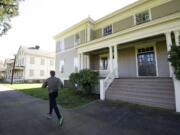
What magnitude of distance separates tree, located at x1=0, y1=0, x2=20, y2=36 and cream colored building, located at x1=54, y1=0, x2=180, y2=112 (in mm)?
6537

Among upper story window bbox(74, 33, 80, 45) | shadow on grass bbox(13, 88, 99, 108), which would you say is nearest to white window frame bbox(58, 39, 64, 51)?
upper story window bbox(74, 33, 80, 45)

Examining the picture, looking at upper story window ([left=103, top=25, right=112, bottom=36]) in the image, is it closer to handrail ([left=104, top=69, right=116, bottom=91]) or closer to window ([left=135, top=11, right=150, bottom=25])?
window ([left=135, top=11, right=150, bottom=25])

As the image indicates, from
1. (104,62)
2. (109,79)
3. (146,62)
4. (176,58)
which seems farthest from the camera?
(104,62)

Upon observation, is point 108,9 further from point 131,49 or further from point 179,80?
point 179,80

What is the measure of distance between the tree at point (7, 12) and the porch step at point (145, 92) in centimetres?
1054

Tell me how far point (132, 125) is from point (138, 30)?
6.40 m

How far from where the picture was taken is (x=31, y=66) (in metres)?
32.4

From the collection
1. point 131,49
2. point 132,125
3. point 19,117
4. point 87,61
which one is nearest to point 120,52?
point 131,49

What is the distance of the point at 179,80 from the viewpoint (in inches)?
215

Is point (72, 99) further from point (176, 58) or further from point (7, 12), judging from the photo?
point (7, 12)

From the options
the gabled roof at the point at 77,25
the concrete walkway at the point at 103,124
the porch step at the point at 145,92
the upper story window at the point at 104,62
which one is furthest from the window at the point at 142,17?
the concrete walkway at the point at 103,124

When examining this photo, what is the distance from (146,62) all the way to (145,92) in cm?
424

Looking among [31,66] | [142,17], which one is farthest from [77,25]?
[31,66]

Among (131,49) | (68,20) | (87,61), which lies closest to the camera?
(131,49)
